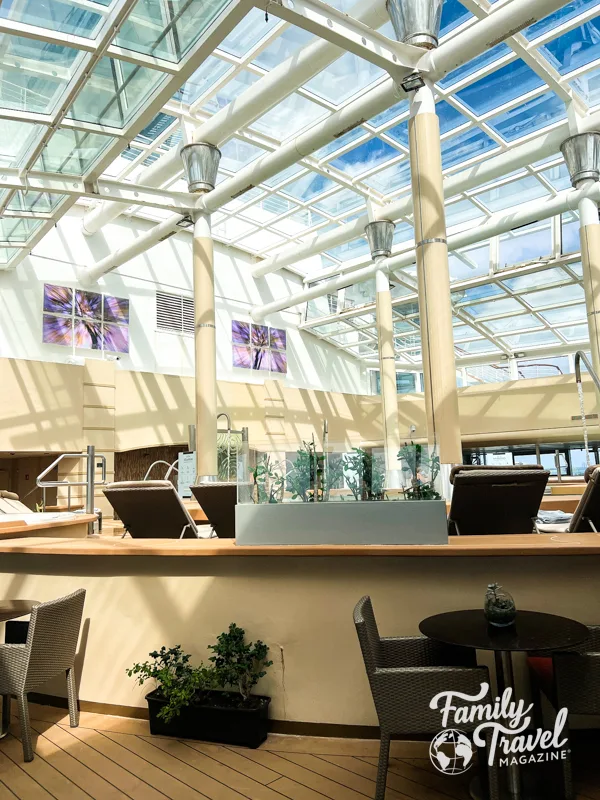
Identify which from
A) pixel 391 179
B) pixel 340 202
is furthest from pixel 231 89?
pixel 340 202

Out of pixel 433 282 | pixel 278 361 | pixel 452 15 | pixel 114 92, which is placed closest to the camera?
pixel 433 282

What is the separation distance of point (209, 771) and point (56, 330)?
12.2 meters

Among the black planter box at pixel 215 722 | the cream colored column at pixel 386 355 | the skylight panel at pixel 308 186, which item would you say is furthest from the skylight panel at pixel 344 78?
the black planter box at pixel 215 722

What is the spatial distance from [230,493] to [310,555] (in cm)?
223

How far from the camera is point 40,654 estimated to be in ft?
9.96

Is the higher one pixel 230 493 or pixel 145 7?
pixel 145 7

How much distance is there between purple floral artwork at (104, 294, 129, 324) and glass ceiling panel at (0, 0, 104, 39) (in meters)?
8.25

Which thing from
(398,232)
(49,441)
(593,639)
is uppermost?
(398,232)

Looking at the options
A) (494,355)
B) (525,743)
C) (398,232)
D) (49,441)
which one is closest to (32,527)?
(525,743)

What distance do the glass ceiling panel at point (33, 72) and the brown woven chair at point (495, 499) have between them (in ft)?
21.4

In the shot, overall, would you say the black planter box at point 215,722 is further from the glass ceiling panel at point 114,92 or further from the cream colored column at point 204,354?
the cream colored column at point 204,354

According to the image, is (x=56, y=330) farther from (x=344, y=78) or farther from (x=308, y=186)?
(x=344, y=78)

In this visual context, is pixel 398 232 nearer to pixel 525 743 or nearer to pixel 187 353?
pixel 187 353

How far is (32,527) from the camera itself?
4289 mm
